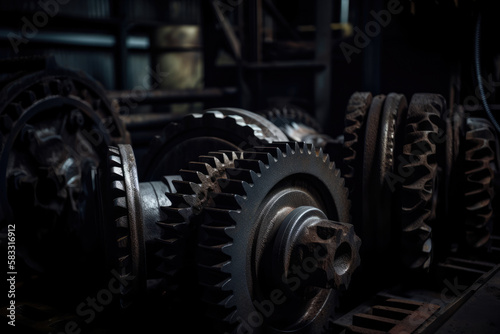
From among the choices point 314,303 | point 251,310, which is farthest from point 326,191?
point 251,310

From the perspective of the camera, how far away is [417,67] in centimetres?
308

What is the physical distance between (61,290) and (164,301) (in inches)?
26.7

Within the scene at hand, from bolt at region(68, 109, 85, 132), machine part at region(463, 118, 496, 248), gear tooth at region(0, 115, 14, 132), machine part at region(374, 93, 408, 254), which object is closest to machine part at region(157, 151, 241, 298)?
machine part at region(374, 93, 408, 254)

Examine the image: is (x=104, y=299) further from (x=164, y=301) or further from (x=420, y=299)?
(x=420, y=299)

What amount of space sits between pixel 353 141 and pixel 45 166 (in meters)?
1.33

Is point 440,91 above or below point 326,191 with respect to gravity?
above

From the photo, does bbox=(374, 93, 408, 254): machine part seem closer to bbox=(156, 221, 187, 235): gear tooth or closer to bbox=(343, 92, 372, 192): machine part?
bbox=(343, 92, 372, 192): machine part

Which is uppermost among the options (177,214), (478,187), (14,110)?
(14,110)
